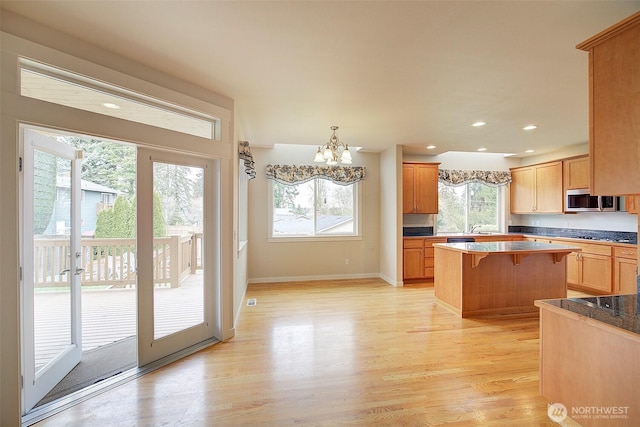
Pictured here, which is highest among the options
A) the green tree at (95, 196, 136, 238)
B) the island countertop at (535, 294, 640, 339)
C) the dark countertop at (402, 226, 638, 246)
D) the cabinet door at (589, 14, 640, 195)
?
the cabinet door at (589, 14, 640, 195)


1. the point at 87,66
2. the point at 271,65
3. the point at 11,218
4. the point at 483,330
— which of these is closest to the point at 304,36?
the point at 271,65

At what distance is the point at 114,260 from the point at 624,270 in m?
8.07

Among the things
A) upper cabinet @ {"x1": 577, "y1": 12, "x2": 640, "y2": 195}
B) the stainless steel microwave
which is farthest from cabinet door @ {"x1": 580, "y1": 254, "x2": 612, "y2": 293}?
upper cabinet @ {"x1": 577, "y1": 12, "x2": 640, "y2": 195}

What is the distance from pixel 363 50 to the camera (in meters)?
2.13

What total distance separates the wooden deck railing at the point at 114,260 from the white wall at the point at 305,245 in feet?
7.02

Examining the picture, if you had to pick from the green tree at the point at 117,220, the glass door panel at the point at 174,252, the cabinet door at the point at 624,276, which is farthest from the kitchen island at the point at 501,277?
the green tree at the point at 117,220

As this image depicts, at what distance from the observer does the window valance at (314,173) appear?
553 centimetres

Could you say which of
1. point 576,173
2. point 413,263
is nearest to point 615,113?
point 413,263

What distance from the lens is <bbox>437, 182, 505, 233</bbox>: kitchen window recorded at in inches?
252

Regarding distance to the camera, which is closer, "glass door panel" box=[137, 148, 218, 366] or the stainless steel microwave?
"glass door panel" box=[137, 148, 218, 366]

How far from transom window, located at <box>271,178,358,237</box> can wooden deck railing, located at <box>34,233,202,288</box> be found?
8.62 feet

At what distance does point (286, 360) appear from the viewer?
2658mm

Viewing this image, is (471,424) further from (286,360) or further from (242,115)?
(242,115)

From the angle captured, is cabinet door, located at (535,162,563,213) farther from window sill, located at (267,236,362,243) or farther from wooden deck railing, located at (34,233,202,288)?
wooden deck railing, located at (34,233,202,288)
